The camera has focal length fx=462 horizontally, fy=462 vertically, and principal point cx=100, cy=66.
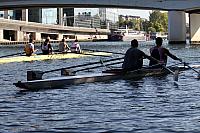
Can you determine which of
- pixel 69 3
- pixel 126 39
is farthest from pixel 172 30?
pixel 126 39

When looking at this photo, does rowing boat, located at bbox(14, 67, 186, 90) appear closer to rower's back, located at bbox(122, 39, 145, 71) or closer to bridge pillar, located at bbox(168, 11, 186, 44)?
rower's back, located at bbox(122, 39, 145, 71)

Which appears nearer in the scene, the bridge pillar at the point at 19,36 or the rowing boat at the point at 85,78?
the rowing boat at the point at 85,78

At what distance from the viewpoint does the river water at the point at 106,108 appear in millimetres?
11953

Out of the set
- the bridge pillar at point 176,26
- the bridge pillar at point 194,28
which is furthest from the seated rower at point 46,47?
the bridge pillar at point 194,28

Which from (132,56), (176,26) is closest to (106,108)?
(132,56)

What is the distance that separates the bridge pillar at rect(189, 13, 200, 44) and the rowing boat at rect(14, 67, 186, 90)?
76198 mm

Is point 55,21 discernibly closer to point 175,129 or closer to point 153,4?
point 153,4

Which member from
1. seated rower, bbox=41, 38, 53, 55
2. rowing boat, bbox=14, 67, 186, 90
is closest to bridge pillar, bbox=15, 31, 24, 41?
seated rower, bbox=41, 38, 53, 55

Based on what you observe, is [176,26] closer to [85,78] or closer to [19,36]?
[19,36]

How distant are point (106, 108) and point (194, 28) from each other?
8632cm

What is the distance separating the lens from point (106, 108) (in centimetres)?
1452

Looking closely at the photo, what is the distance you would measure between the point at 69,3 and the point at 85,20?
10713 cm

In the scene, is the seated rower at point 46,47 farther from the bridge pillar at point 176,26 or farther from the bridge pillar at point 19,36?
the bridge pillar at point 19,36

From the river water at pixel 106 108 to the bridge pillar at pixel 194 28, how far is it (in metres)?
78.5
